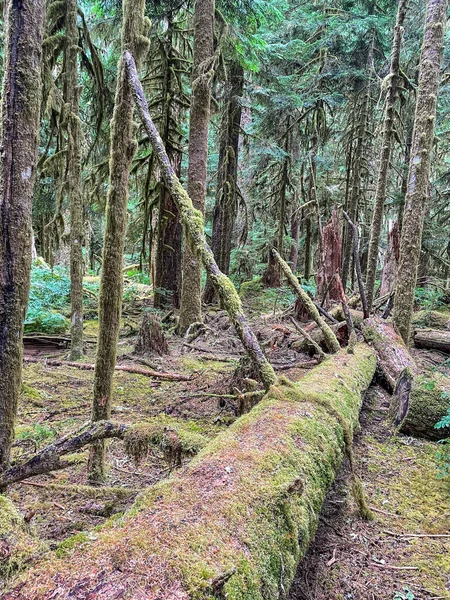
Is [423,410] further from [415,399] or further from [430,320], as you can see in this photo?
[430,320]

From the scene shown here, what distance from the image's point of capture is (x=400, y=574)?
246 cm

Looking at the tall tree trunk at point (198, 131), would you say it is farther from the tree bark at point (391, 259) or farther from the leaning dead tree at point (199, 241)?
the tree bark at point (391, 259)

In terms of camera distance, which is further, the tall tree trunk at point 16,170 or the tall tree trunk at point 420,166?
the tall tree trunk at point 420,166

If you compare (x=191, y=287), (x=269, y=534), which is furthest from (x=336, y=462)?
(x=191, y=287)

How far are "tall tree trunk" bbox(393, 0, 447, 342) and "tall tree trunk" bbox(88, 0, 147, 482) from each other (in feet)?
18.5

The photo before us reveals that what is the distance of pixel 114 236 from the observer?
9.87 ft

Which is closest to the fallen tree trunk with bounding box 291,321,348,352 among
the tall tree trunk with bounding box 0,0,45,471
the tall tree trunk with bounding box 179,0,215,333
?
the tall tree trunk with bounding box 179,0,215,333

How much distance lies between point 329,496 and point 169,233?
29.5 feet

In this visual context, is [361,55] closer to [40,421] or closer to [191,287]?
[191,287]

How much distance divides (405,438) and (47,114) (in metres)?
7.17

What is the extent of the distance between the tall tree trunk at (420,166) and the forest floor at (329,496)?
1748 millimetres

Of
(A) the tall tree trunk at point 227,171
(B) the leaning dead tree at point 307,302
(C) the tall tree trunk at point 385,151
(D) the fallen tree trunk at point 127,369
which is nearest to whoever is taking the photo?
(B) the leaning dead tree at point 307,302

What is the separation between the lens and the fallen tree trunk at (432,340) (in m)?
8.33

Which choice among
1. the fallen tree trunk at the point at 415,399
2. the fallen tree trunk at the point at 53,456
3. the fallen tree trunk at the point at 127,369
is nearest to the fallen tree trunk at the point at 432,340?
the fallen tree trunk at the point at 415,399
